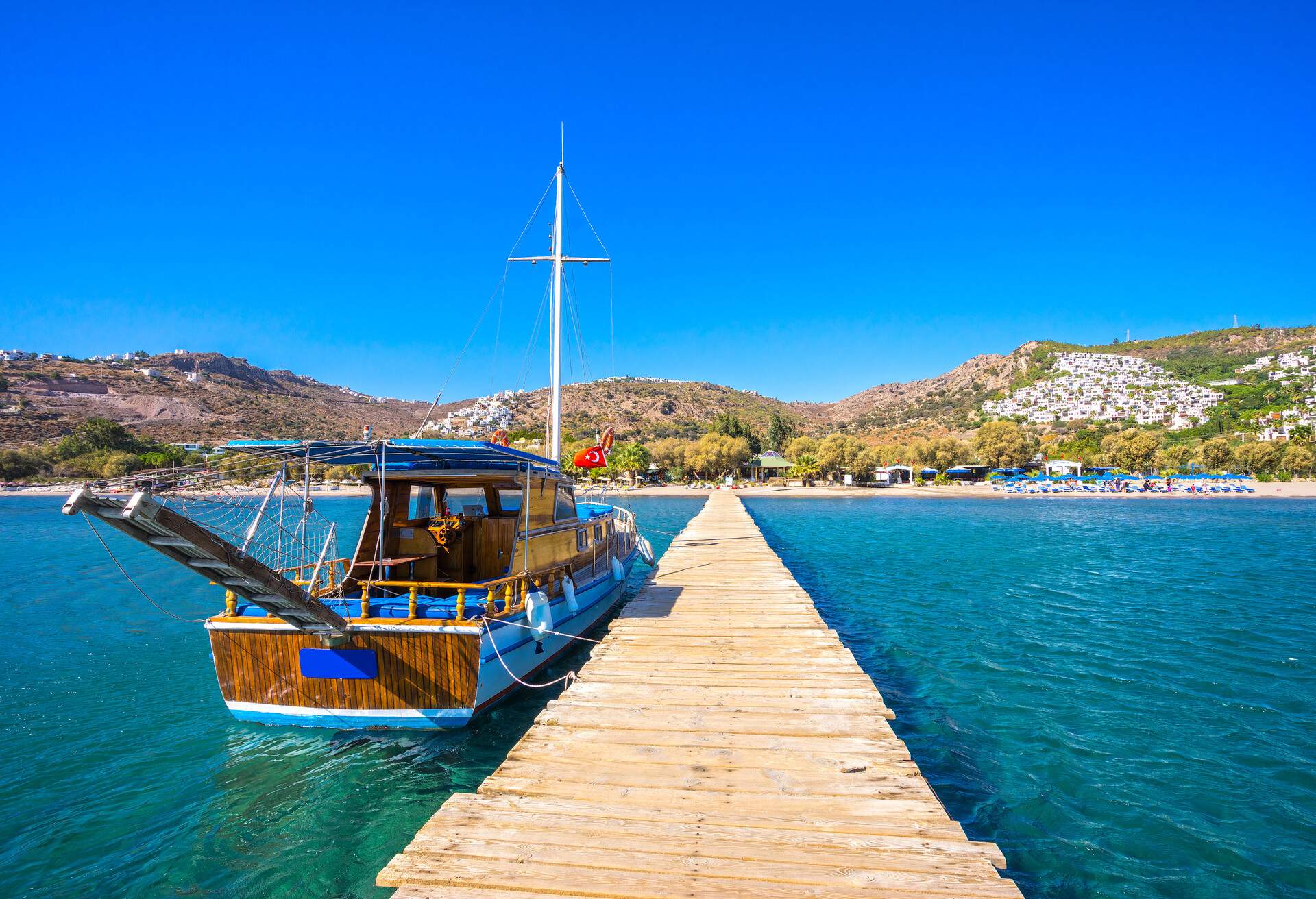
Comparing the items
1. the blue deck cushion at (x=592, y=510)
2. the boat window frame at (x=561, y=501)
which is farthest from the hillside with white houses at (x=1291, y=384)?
the boat window frame at (x=561, y=501)

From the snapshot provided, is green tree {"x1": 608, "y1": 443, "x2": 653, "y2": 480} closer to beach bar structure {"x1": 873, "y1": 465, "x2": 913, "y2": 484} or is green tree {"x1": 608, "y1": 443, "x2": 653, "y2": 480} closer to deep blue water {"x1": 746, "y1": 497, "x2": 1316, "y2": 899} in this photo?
beach bar structure {"x1": 873, "y1": 465, "x2": 913, "y2": 484}

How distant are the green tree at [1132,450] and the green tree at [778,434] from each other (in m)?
45.8

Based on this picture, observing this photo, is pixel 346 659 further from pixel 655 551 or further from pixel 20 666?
pixel 655 551

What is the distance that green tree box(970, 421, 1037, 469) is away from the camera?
3401 inches

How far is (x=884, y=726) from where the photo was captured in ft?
18.6

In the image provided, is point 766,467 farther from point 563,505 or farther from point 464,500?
point 464,500

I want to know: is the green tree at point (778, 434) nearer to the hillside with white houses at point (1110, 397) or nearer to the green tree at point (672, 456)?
the green tree at point (672, 456)

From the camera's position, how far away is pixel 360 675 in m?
7.55

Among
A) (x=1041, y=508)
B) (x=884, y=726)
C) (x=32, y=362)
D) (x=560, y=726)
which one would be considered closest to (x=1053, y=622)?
(x=884, y=726)

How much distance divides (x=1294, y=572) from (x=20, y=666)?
35.3 meters

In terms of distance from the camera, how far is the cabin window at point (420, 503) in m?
10.6

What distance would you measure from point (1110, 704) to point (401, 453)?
38.9ft

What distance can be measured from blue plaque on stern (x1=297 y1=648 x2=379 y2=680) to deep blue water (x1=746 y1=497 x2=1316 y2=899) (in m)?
6.97

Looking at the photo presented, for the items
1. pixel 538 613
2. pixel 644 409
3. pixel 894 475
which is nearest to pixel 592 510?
pixel 538 613
